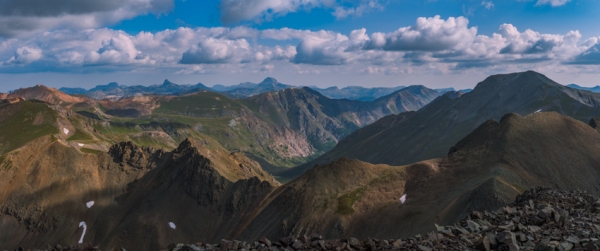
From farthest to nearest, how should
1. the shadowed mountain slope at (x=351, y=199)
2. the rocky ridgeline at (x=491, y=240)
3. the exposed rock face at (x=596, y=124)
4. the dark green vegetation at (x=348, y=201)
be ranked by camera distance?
the exposed rock face at (x=596, y=124) → the dark green vegetation at (x=348, y=201) → the shadowed mountain slope at (x=351, y=199) → the rocky ridgeline at (x=491, y=240)

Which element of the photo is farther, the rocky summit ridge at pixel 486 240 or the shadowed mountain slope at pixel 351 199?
the shadowed mountain slope at pixel 351 199

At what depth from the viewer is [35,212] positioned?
195750 mm

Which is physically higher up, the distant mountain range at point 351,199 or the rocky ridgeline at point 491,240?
the rocky ridgeline at point 491,240

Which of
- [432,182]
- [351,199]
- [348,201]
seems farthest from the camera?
[351,199]

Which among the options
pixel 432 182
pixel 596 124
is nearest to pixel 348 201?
pixel 432 182

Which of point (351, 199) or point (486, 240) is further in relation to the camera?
point (351, 199)

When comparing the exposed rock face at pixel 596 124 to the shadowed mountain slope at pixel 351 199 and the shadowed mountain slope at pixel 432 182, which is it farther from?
the shadowed mountain slope at pixel 432 182

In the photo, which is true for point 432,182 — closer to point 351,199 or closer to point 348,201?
point 351,199

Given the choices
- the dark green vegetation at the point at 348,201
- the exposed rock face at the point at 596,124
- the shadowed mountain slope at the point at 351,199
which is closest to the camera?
the shadowed mountain slope at the point at 351,199

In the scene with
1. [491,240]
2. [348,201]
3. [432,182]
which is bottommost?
[348,201]

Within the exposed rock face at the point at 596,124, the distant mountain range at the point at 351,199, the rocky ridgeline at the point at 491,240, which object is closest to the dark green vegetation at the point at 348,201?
the distant mountain range at the point at 351,199

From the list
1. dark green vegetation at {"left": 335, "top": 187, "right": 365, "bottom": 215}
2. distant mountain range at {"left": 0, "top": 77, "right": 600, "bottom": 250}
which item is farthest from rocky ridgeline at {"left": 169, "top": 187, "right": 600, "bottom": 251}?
dark green vegetation at {"left": 335, "top": 187, "right": 365, "bottom": 215}

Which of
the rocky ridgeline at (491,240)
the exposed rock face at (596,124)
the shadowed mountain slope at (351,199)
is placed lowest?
the shadowed mountain slope at (351,199)

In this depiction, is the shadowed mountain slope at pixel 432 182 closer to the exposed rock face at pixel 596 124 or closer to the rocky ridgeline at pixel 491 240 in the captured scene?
the exposed rock face at pixel 596 124
